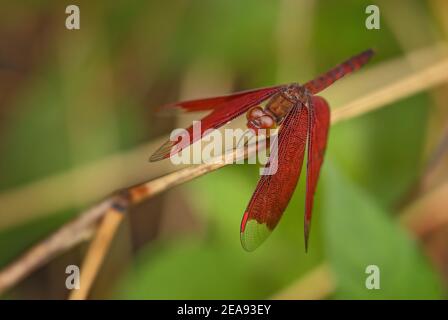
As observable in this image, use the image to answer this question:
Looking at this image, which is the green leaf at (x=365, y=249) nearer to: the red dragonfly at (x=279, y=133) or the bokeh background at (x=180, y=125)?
the red dragonfly at (x=279, y=133)

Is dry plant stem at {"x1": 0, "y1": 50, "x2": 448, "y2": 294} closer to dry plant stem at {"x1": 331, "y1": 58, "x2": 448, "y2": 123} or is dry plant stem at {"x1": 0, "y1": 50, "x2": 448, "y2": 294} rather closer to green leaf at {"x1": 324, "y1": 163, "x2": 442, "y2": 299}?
dry plant stem at {"x1": 331, "y1": 58, "x2": 448, "y2": 123}

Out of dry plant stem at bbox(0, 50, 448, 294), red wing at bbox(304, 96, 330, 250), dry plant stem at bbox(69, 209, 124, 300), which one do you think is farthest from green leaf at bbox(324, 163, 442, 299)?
dry plant stem at bbox(69, 209, 124, 300)

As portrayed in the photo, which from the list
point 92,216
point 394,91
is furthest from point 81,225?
point 394,91

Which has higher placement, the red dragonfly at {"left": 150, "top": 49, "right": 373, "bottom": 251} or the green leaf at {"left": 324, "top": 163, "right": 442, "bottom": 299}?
the red dragonfly at {"left": 150, "top": 49, "right": 373, "bottom": 251}

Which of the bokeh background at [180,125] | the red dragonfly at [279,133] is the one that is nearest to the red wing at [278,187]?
the red dragonfly at [279,133]

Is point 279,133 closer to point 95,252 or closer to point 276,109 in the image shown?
point 276,109

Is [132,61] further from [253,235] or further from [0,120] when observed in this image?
[253,235]

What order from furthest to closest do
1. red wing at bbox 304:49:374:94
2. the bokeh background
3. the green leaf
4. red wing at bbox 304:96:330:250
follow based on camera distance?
1. the bokeh background
2. red wing at bbox 304:49:374:94
3. the green leaf
4. red wing at bbox 304:96:330:250
